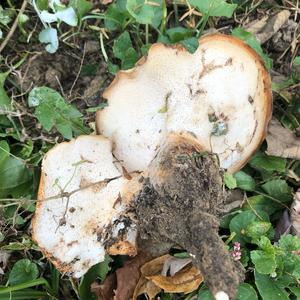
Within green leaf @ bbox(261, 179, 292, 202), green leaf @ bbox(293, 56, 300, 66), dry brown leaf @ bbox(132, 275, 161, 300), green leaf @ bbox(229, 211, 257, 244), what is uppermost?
green leaf @ bbox(293, 56, 300, 66)

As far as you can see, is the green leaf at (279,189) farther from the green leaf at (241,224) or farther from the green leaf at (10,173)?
the green leaf at (10,173)

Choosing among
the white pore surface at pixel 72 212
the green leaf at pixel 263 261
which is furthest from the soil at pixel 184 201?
the green leaf at pixel 263 261

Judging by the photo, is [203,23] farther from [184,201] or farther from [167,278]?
[167,278]

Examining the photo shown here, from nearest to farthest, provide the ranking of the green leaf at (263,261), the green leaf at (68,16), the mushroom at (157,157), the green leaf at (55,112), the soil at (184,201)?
the soil at (184,201) → the mushroom at (157,157) → the green leaf at (263,261) → the green leaf at (55,112) → the green leaf at (68,16)

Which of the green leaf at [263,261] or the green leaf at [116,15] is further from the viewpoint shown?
the green leaf at [116,15]

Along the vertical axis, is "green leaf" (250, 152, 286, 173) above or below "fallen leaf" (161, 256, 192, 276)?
above

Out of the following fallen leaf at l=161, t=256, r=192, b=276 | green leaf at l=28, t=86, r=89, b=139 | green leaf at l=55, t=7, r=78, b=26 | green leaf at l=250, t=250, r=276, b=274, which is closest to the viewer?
green leaf at l=250, t=250, r=276, b=274

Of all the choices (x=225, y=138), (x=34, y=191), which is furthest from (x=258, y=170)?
(x=34, y=191)

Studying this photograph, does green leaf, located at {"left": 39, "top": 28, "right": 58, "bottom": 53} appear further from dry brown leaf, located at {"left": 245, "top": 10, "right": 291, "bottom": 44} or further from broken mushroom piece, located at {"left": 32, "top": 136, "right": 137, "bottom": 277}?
dry brown leaf, located at {"left": 245, "top": 10, "right": 291, "bottom": 44}

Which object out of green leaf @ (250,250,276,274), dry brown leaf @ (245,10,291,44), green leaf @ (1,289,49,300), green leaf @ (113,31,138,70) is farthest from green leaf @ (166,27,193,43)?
green leaf @ (1,289,49,300)

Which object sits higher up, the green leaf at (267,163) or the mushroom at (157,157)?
the mushroom at (157,157)
